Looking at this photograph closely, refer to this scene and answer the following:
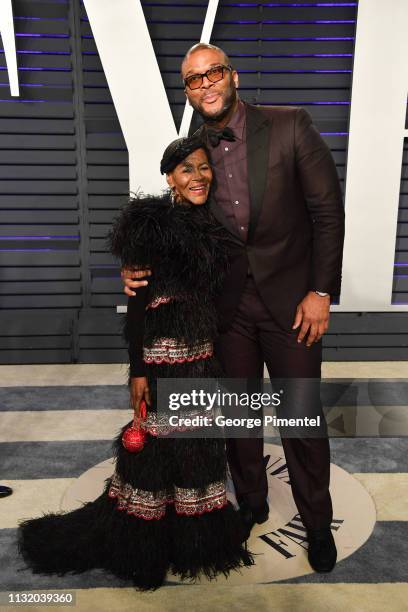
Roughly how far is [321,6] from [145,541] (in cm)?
376

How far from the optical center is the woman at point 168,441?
172 centimetres

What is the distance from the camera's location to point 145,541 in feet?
6.13

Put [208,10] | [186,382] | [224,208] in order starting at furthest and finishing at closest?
1. [208,10]
2. [224,208]
3. [186,382]

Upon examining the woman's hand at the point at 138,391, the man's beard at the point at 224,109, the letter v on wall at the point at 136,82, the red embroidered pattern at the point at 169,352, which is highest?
the letter v on wall at the point at 136,82

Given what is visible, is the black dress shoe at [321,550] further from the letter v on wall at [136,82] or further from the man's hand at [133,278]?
the letter v on wall at [136,82]

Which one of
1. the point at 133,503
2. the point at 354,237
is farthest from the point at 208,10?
the point at 133,503

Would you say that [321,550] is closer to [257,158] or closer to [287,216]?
[287,216]

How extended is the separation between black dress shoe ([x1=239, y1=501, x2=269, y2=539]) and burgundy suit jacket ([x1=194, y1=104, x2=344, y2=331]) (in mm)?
821

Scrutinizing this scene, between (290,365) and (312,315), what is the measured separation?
0.20 m

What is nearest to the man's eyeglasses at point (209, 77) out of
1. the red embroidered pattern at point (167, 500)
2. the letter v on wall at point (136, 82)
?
the red embroidered pattern at point (167, 500)

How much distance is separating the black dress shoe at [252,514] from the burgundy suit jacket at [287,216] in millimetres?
821

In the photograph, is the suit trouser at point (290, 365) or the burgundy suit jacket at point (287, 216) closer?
the burgundy suit jacket at point (287, 216)

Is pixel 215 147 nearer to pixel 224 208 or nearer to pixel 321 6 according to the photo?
pixel 224 208

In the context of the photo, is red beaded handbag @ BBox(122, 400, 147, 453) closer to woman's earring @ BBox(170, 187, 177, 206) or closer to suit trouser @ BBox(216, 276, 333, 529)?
suit trouser @ BBox(216, 276, 333, 529)
